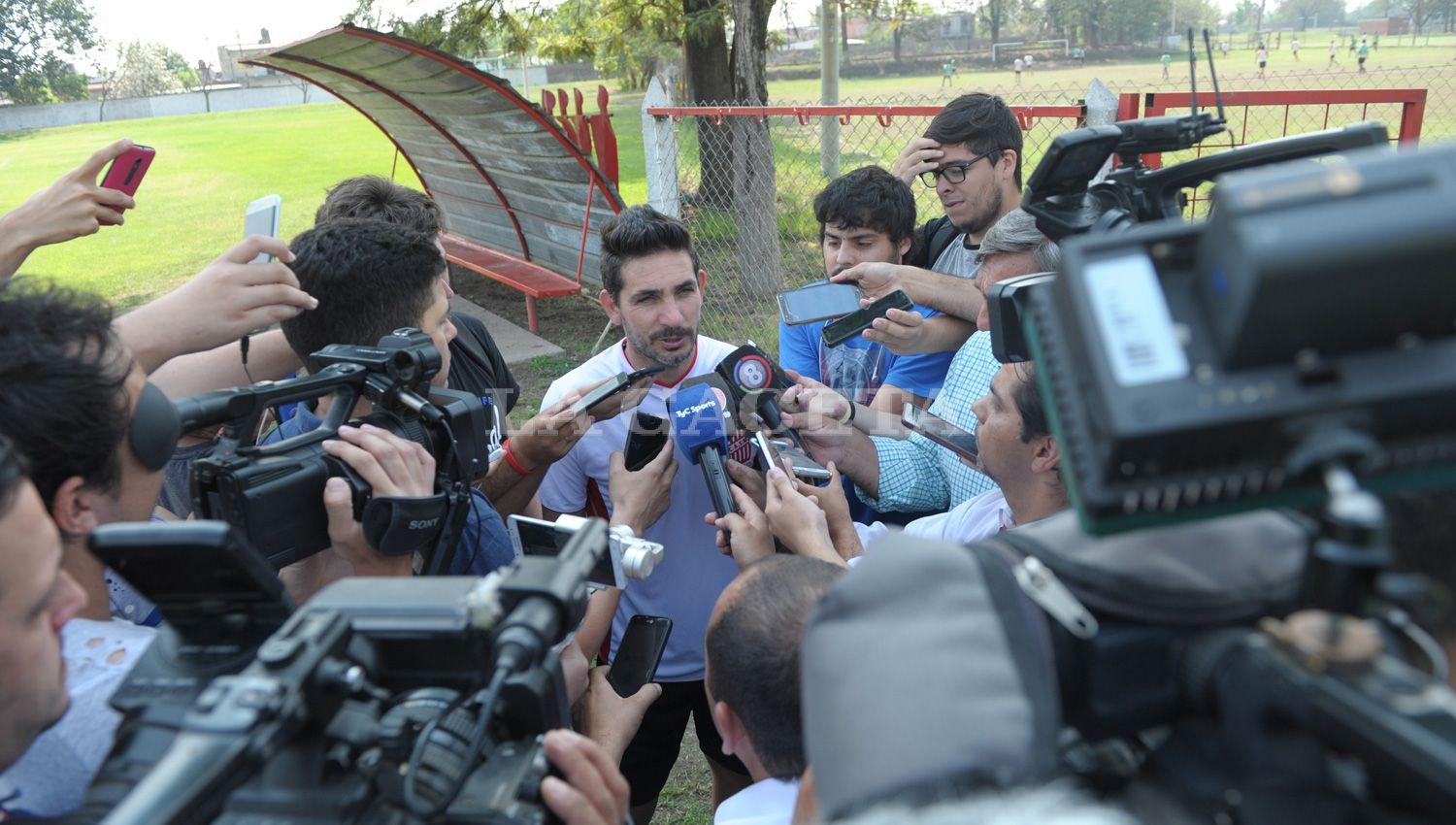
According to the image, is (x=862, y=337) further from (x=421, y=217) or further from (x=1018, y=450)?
(x=421, y=217)

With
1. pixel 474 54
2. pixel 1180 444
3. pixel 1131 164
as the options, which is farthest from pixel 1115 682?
pixel 474 54

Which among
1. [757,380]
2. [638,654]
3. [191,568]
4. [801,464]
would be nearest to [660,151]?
[757,380]

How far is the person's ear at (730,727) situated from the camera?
164 centimetres

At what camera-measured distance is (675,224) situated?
3.00m

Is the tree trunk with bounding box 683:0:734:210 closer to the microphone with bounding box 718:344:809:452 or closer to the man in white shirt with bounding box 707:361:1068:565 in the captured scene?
the microphone with bounding box 718:344:809:452

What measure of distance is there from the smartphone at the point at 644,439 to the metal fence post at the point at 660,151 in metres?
4.21

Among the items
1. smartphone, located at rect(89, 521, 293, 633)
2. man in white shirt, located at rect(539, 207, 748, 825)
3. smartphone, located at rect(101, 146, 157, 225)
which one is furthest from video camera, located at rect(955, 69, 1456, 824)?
smartphone, located at rect(101, 146, 157, 225)

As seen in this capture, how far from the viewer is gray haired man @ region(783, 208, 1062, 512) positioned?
2.56 metres

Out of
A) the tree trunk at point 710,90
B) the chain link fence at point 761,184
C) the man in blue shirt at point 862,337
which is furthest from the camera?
the tree trunk at point 710,90

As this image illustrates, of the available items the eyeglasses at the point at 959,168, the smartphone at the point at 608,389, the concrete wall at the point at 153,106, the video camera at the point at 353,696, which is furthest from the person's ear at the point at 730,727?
the concrete wall at the point at 153,106

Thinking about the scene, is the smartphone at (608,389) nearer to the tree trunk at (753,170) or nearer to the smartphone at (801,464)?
the smartphone at (801,464)

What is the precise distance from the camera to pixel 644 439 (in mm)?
2486

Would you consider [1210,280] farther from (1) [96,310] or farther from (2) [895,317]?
(2) [895,317]

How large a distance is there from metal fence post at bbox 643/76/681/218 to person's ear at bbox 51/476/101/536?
522 centimetres
